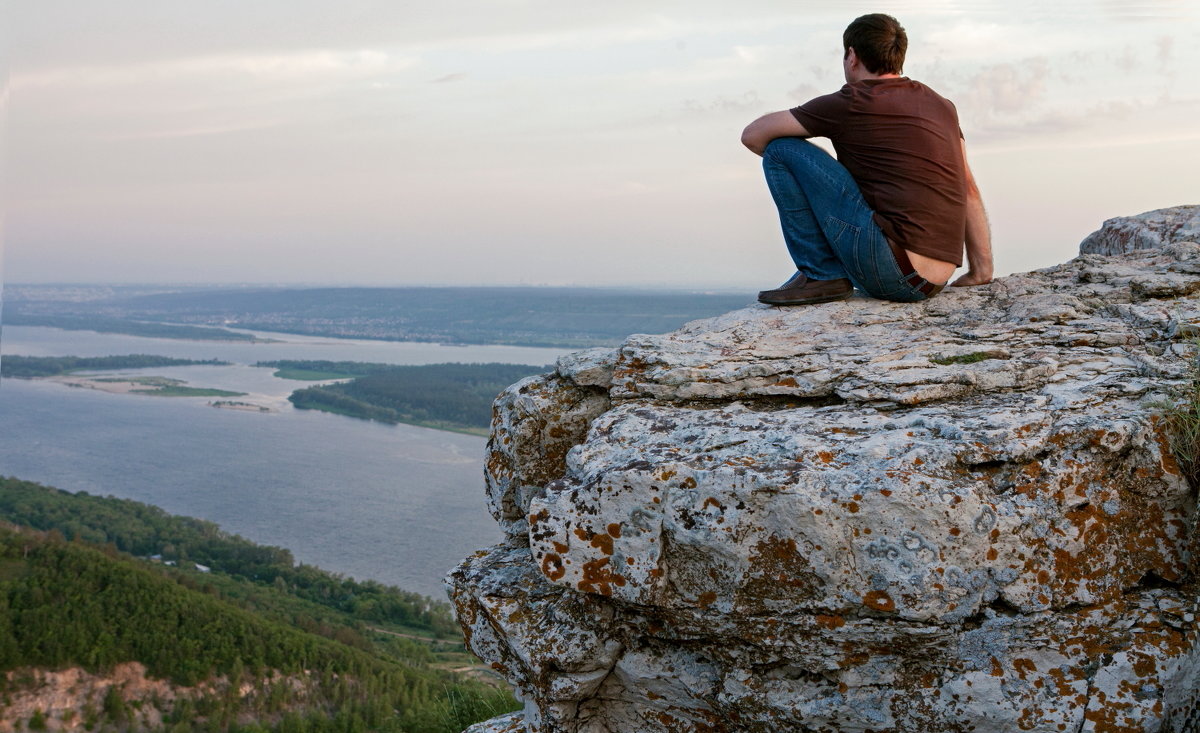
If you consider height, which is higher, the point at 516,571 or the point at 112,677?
the point at 516,571

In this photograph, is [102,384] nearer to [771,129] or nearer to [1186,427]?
[771,129]

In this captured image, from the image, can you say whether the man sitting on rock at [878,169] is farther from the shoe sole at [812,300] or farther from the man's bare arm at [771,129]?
the shoe sole at [812,300]

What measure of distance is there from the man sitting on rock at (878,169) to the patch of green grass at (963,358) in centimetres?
79

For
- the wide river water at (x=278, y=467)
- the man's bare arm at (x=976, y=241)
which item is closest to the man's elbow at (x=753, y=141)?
the man's bare arm at (x=976, y=241)

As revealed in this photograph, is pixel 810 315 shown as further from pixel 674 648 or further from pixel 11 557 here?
pixel 11 557

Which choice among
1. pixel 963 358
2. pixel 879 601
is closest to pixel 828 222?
pixel 963 358

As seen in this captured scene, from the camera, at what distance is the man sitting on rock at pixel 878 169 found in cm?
448

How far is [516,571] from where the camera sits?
426 cm

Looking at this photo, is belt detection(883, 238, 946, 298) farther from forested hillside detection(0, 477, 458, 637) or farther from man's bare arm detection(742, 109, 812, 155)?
forested hillside detection(0, 477, 458, 637)

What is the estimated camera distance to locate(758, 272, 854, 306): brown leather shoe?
487 cm

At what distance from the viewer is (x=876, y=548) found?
315 centimetres

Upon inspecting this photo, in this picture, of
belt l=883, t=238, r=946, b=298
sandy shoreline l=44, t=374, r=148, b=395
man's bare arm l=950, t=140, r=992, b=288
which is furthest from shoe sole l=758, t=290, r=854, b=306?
sandy shoreline l=44, t=374, r=148, b=395

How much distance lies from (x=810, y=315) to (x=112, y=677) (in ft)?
176

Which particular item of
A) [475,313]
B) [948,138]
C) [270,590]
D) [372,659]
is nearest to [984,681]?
[948,138]
